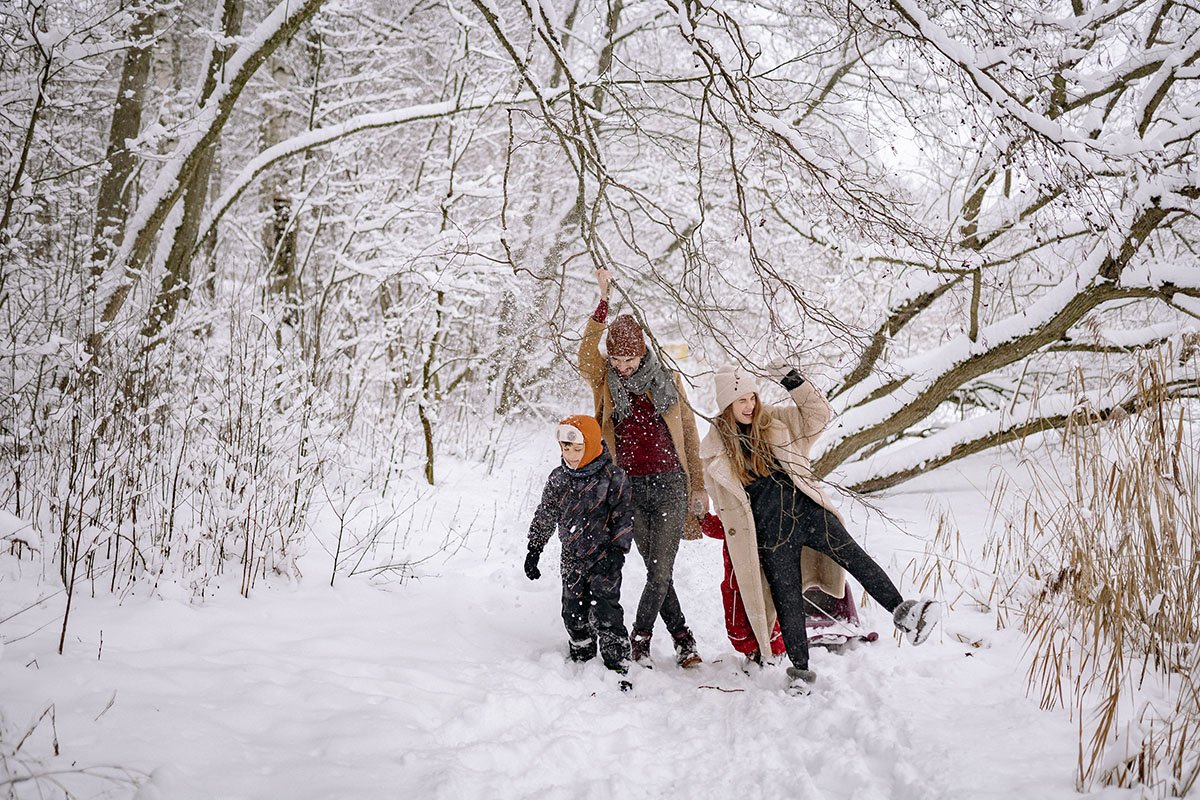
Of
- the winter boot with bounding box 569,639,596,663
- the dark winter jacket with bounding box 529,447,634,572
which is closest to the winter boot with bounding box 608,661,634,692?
the winter boot with bounding box 569,639,596,663

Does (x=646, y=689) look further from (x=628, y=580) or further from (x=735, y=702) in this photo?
(x=628, y=580)

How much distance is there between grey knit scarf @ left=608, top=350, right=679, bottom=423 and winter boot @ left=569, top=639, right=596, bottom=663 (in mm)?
1167

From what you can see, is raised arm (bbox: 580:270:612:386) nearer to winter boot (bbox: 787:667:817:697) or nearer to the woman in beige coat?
the woman in beige coat

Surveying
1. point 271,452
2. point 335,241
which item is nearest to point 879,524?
point 271,452

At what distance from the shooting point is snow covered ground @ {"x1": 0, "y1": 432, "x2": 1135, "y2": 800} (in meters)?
1.95

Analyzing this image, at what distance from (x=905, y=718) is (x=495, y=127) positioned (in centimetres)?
876

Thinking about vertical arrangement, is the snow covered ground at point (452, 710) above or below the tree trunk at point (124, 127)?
below

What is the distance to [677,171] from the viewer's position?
9.30m

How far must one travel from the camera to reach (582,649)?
326 cm

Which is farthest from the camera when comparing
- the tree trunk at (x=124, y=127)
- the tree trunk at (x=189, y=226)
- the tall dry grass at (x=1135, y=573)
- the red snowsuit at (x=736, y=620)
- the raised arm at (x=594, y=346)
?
the tree trunk at (x=124, y=127)

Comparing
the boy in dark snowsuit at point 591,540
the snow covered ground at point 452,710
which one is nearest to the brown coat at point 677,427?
the boy in dark snowsuit at point 591,540

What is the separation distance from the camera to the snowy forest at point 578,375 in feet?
6.93

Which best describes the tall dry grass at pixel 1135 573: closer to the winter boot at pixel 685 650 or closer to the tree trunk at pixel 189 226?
the winter boot at pixel 685 650

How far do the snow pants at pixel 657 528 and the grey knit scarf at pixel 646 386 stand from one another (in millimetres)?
371
